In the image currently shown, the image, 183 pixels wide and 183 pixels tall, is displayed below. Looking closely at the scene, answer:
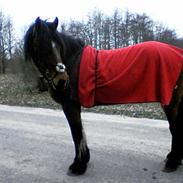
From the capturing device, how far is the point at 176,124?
425 centimetres

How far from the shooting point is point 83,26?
29.2 m

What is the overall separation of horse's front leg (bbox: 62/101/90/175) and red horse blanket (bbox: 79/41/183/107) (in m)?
0.14

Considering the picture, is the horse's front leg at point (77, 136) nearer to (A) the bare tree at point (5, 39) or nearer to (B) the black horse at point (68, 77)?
(B) the black horse at point (68, 77)

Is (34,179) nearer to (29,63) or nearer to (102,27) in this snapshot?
(29,63)

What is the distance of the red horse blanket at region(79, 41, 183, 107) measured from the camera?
407cm

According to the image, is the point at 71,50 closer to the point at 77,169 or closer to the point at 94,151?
the point at 77,169

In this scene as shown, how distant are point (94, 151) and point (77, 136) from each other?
3.63ft

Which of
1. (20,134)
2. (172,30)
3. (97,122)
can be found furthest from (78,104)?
(172,30)

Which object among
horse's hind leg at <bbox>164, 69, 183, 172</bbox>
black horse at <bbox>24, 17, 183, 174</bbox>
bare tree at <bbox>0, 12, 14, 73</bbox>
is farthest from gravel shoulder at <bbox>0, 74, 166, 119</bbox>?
bare tree at <bbox>0, 12, 14, 73</bbox>

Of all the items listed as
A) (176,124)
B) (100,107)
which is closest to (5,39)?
(100,107)

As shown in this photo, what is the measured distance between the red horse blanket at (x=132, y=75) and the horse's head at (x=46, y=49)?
291 mm

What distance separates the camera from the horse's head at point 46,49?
3.87 meters

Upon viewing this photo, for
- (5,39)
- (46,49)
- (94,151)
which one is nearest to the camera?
(46,49)

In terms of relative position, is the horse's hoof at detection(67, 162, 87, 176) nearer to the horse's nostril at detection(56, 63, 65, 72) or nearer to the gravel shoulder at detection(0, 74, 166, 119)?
the horse's nostril at detection(56, 63, 65, 72)
